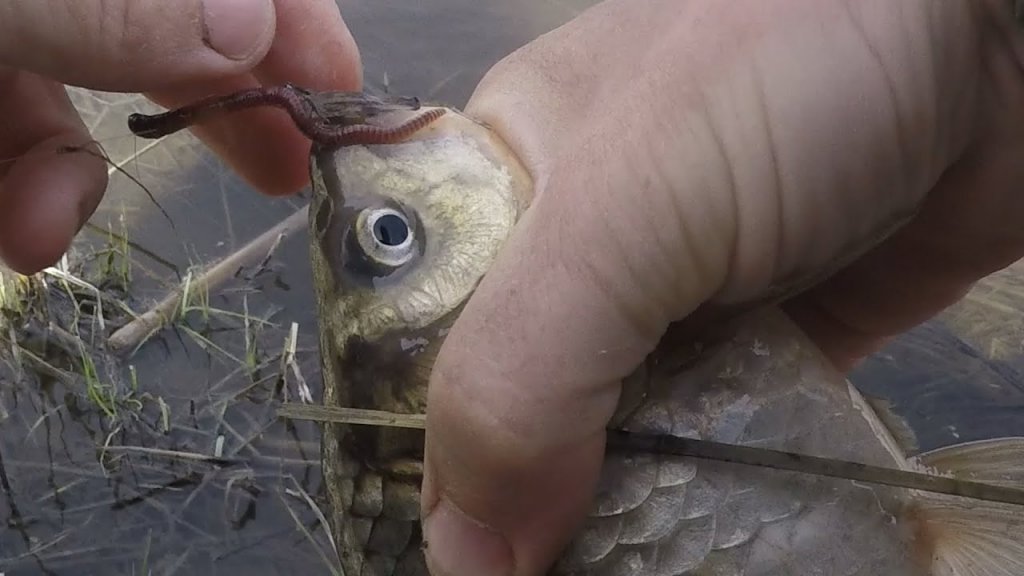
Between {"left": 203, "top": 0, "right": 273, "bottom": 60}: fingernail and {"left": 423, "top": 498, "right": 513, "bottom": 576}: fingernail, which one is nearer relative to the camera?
{"left": 423, "top": 498, "right": 513, "bottom": 576}: fingernail

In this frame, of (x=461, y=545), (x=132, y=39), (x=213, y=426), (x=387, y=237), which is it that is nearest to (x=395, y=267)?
(x=387, y=237)

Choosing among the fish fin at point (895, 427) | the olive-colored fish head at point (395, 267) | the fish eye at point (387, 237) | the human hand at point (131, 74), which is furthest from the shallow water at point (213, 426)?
the fish eye at point (387, 237)

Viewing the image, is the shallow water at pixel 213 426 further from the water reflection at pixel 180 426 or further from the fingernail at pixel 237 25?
the fingernail at pixel 237 25

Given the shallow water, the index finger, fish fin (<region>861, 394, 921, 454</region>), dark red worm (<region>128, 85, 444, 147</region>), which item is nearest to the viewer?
dark red worm (<region>128, 85, 444, 147</region>)

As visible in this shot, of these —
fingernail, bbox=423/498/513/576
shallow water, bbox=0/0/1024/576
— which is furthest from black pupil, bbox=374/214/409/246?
shallow water, bbox=0/0/1024/576

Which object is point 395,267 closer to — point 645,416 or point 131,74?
point 645,416

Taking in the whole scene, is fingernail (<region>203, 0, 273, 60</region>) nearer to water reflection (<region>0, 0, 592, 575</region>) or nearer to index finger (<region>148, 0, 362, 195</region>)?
index finger (<region>148, 0, 362, 195</region>)

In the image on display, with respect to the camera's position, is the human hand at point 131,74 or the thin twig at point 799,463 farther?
the human hand at point 131,74
